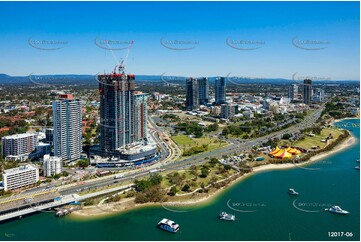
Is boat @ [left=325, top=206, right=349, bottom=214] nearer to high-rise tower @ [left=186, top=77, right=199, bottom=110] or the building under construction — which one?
the building under construction

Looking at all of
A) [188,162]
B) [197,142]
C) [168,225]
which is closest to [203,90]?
[197,142]

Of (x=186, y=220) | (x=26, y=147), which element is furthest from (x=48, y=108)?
(x=186, y=220)

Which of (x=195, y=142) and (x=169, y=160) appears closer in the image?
(x=169, y=160)

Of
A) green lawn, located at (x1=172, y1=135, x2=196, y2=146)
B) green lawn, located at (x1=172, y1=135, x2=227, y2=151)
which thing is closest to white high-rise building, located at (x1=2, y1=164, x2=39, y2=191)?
green lawn, located at (x1=172, y1=135, x2=227, y2=151)

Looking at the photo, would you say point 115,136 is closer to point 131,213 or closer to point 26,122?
point 131,213

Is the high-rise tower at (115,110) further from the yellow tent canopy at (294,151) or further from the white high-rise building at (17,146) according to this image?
the yellow tent canopy at (294,151)

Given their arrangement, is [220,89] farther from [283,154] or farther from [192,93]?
[283,154]
